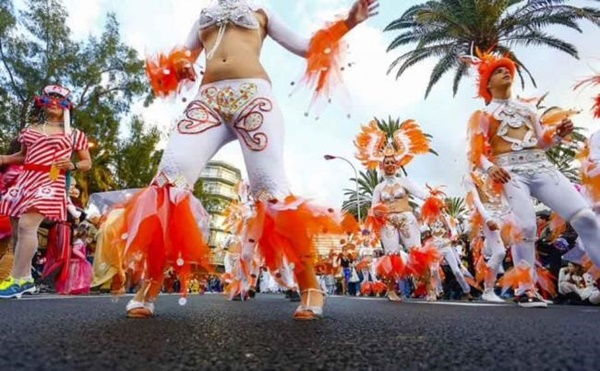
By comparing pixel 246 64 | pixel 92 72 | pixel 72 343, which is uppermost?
pixel 92 72

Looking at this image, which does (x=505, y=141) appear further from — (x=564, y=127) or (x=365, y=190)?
(x=365, y=190)

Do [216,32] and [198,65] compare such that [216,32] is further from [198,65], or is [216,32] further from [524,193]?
[524,193]

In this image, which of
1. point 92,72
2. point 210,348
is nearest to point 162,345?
point 210,348

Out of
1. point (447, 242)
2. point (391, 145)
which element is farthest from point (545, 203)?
point (447, 242)

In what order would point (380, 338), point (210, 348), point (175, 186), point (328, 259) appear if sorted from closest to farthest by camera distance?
point (210, 348), point (380, 338), point (175, 186), point (328, 259)

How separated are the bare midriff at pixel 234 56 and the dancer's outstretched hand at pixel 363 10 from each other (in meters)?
0.64

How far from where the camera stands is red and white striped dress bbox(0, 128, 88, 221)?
473 cm

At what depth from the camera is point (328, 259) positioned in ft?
11.6

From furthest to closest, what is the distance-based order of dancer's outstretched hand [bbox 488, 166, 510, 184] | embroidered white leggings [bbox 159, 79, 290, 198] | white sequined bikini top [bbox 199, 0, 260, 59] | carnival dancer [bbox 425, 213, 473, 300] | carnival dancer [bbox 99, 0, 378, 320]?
carnival dancer [bbox 425, 213, 473, 300]
dancer's outstretched hand [bbox 488, 166, 510, 184]
white sequined bikini top [bbox 199, 0, 260, 59]
embroidered white leggings [bbox 159, 79, 290, 198]
carnival dancer [bbox 99, 0, 378, 320]

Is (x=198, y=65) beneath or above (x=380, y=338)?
above

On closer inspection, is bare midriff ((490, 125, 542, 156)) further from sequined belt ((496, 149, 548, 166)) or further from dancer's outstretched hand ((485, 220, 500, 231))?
dancer's outstretched hand ((485, 220, 500, 231))

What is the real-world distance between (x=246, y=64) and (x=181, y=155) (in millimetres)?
713

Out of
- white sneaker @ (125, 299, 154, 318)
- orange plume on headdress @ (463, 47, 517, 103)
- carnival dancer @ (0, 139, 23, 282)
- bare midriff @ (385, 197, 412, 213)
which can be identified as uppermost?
orange plume on headdress @ (463, 47, 517, 103)

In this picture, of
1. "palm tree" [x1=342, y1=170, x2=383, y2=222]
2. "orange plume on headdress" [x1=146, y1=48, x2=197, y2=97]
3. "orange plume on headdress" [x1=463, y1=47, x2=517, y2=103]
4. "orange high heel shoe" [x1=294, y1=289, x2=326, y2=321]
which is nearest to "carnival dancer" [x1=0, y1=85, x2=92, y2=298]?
"orange plume on headdress" [x1=146, y1=48, x2=197, y2=97]
